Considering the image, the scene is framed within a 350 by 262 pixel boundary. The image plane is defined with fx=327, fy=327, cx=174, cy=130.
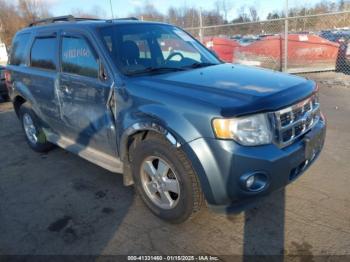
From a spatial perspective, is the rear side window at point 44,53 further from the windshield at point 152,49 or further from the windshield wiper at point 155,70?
the windshield wiper at point 155,70

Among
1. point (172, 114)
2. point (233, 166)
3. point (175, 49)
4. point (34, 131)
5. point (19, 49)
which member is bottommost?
point (34, 131)

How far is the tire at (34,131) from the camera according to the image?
200 inches

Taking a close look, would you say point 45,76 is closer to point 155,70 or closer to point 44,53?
point 44,53

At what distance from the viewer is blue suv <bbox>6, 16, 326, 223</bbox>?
2.55 m

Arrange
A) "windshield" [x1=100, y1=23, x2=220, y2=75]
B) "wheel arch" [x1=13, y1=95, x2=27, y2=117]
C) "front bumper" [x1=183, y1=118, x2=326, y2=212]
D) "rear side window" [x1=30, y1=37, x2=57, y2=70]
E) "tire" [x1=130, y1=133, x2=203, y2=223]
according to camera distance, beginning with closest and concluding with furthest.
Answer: "front bumper" [x1=183, y1=118, x2=326, y2=212] → "tire" [x1=130, y1=133, x2=203, y2=223] → "windshield" [x1=100, y1=23, x2=220, y2=75] → "rear side window" [x1=30, y1=37, x2=57, y2=70] → "wheel arch" [x1=13, y1=95, x2=27, y2=117]

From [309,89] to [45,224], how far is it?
2.91m

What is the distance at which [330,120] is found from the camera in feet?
19.5

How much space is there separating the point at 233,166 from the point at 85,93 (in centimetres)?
193

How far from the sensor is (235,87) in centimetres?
284

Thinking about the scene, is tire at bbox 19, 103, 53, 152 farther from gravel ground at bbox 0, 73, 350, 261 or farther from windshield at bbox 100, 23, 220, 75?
windshield at bbox 100, 23, 220, 75

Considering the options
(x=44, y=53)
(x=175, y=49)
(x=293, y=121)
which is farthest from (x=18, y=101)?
(x=293, y=121)

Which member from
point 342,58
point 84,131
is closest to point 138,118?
point 84,131

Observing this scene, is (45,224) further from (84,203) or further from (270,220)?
(270,220)

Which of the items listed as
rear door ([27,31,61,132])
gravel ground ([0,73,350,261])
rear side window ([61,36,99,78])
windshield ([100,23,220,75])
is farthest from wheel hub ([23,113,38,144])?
windshield ([100,23,220,75])
